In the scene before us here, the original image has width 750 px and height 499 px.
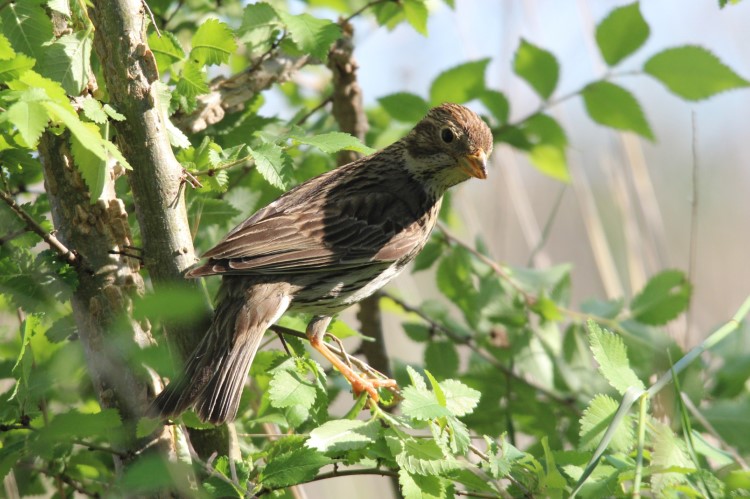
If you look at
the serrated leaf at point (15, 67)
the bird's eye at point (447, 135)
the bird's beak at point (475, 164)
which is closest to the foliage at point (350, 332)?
the serrated leaf at point (15, 67)

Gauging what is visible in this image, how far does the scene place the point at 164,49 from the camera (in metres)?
2.50

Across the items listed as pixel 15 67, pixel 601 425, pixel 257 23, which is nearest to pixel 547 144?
pixel 257 23

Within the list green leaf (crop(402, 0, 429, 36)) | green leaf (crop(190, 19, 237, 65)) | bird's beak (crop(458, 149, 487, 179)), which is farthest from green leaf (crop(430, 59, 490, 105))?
green leaf (crop(190, 19, 237, 65))

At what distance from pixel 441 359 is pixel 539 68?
1209mm

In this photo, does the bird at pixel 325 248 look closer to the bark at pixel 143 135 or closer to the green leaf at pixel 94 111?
the bark at pixel 143 135

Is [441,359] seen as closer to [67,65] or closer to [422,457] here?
[422,457]

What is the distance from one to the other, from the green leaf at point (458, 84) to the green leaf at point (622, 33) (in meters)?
0.47

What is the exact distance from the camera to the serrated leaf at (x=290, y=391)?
2.20 meters

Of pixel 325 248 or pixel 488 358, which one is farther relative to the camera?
pixel 488 358

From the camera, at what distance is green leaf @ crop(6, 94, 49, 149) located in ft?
5.69

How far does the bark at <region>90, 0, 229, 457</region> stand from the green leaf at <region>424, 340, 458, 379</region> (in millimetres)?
1301

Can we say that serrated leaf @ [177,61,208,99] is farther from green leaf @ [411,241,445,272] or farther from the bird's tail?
green leaf @ [411,241,445,272]

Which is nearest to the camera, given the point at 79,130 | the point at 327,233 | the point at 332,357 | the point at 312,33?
the point at 79,130

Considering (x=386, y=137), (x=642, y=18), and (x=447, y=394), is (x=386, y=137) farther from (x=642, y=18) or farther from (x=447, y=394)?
(x=447, y=394)
